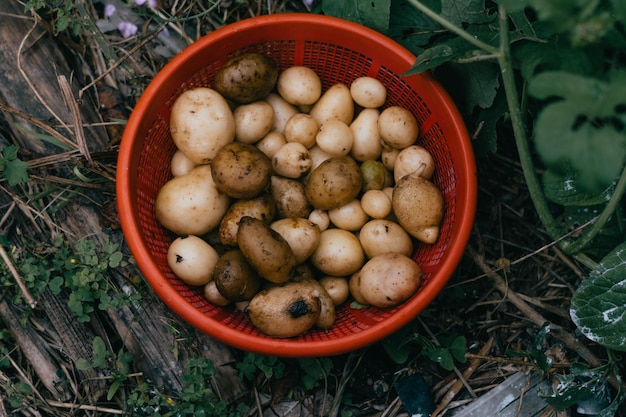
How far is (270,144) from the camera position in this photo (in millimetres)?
1932

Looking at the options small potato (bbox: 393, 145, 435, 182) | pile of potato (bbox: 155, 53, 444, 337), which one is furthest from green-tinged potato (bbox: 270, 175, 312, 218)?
small potato (bbox: 393, 145, 435, 182)

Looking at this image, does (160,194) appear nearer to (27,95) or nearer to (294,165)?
(294,165)

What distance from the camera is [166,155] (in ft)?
6.49

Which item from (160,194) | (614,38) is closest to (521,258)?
(614,38)

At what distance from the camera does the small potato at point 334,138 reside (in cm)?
185

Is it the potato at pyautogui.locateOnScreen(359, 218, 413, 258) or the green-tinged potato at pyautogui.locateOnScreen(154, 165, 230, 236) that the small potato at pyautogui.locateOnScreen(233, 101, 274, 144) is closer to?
the green-tinged potato at pyautogui.locateOnScreen(154, 165, 230, 236)

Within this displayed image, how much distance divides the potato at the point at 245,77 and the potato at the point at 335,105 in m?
0.19

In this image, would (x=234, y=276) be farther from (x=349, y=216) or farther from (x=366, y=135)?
(x=366, y=135)

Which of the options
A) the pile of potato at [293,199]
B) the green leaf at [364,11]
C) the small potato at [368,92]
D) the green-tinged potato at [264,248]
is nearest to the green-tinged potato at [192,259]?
the pile of potato at [293,199]

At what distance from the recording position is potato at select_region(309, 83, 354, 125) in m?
1.95

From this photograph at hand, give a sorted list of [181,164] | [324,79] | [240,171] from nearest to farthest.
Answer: [240,171]
[181,164]
[324,79]

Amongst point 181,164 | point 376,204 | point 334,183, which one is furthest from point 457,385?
point 181,164

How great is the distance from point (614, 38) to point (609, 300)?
0.74 metres

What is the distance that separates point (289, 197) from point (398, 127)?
40 centimetres
